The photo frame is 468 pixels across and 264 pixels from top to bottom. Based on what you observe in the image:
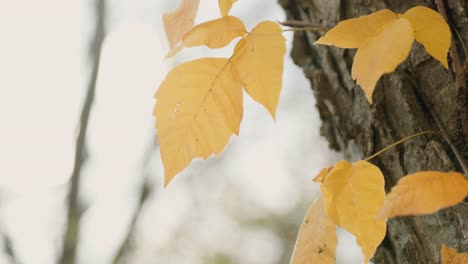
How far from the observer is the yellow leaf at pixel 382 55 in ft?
1.17

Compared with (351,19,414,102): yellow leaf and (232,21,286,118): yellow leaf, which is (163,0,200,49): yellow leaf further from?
(351,19,414,102): yellow leaf

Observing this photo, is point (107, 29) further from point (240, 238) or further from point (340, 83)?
point (240, 238)

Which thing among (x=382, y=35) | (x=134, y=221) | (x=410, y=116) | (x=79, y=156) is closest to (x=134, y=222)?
(x=134, y=221)

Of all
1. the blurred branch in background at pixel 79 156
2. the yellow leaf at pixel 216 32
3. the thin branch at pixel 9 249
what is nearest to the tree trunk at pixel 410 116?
the yellow leaf at pixel 216 32

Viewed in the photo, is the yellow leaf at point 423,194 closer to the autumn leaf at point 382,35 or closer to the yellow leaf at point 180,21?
the autumn leaf at point 382,35

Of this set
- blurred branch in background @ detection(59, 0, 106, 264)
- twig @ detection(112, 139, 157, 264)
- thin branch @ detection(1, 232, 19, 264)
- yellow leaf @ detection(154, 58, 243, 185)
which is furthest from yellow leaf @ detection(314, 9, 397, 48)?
twig @ detection(112, 139, 157, 264)

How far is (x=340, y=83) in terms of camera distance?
0.78 metres

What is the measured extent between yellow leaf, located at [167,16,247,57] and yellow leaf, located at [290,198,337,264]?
0.18m

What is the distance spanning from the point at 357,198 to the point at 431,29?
5.9 inches

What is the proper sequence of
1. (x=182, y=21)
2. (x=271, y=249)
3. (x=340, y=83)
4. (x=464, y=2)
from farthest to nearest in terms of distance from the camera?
(x=271, y=249) < (x=340, y=83) < (x=464, y=2) < (x=182, y=21)

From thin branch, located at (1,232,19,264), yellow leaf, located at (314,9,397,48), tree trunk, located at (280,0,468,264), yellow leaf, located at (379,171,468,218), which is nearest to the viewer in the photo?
yellow leaf, located at (379,171,468,218)

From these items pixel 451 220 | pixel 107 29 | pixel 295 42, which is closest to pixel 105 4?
pixel 107 29

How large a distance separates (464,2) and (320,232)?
317mm

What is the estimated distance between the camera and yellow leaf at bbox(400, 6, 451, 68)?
42cm
